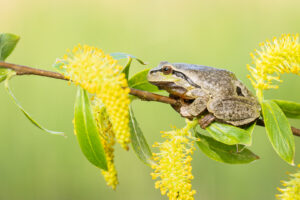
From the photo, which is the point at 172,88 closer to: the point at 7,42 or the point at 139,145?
the point at 139,145

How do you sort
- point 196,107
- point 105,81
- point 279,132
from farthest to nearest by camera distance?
point 196,107 → point 279,132 → point 105,81

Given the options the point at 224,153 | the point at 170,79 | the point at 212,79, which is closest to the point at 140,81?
the point at 170,79

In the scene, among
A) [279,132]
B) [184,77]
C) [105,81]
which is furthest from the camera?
[184,77]

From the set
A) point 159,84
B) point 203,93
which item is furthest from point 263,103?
point 159,84

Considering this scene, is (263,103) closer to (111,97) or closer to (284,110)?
(284,110)

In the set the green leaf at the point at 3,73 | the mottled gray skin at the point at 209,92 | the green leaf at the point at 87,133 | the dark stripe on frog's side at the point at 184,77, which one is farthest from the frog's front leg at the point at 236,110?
the green leaf at the point at 3,73

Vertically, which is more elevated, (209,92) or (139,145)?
(209,92)

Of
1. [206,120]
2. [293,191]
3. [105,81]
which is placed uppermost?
[105,81]
